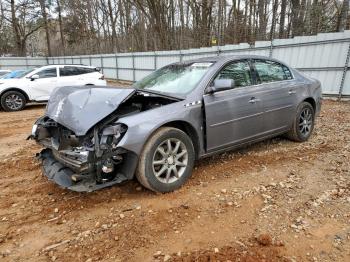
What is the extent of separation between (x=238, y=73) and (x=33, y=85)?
9.06m

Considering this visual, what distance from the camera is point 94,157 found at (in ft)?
10.3

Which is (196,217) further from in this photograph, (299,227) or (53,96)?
(53,96)

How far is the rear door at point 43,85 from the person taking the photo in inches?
437

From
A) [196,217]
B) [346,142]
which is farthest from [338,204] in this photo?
[346,142]

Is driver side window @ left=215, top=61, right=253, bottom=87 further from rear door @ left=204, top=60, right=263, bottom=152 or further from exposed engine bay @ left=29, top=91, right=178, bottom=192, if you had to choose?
exposed engine bay @ left=29, top=91, right=178, bottom=192

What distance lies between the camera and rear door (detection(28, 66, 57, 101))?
1110 cm

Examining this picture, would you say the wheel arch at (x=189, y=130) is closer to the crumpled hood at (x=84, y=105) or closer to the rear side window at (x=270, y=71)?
the crumpled hood at (x=84, y=105)

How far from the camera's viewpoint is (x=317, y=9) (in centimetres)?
1199

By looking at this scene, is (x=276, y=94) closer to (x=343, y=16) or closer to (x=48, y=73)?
(x=343, y=16)

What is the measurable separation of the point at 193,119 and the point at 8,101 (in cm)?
956

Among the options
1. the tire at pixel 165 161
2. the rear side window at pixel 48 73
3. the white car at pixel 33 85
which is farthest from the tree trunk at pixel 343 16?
the rear side window at pixel 48 73

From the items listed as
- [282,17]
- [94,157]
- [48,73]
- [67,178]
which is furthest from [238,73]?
[282,17]

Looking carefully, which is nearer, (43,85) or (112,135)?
(112,135)

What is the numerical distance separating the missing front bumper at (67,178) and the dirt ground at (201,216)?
31 cm
